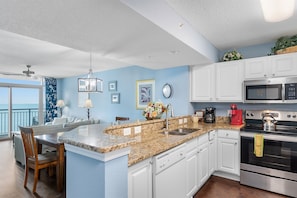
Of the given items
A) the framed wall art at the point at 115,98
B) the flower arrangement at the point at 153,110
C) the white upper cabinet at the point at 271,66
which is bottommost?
the flower arrangement at the point at 153,110

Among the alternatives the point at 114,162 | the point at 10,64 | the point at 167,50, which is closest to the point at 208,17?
the point at 167,50

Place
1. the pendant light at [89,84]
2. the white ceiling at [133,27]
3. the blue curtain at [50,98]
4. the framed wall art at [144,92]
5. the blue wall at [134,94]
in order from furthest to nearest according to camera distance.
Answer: the blue curtain at [50,98]
the framed wall art at [144,92]
the pendant light at [89,84]
the blue wall at [134,94]
the white ceiling at [133,27]

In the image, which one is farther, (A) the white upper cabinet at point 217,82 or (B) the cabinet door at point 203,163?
(A) the white upper cabinet at point 217,82

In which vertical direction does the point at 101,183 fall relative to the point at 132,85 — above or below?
below

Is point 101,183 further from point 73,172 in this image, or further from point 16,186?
point 16,186

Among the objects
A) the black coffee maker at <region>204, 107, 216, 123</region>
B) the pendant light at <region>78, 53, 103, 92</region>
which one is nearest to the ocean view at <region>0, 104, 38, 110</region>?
the pendant light at <region>78, 53, 103, 92</region>

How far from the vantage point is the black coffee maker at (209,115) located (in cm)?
358

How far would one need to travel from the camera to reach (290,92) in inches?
107

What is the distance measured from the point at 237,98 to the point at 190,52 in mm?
1337

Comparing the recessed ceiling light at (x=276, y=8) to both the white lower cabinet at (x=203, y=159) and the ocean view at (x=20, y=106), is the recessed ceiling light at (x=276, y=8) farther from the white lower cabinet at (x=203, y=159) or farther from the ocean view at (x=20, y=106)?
the ocean view at (x=20, y=106)

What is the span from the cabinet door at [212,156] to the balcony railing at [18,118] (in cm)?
739

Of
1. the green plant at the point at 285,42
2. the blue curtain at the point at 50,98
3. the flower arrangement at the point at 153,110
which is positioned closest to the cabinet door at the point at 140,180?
the flower arrangement at the point at 153,110

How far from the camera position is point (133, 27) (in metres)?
1.80

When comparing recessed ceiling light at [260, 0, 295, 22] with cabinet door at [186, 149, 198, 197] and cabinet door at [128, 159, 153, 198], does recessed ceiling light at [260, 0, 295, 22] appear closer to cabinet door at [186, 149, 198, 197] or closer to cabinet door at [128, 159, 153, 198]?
cabinet door at [186, 149, 198, 197]
